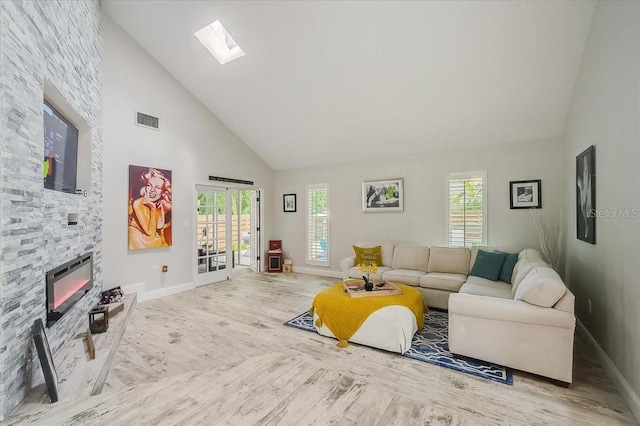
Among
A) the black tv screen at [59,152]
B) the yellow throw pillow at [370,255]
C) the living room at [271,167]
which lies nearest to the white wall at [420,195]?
the living room at [271,167]

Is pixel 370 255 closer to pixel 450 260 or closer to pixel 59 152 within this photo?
pixel 450 260

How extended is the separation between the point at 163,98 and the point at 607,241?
6.18 m

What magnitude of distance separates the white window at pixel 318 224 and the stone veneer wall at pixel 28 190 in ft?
14.0

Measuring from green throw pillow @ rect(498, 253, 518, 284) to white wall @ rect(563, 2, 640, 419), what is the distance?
0.73 metres

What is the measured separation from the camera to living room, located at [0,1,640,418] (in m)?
2.01

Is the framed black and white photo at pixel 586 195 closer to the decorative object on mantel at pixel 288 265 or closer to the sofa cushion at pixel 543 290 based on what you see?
the sofa cushion at pixel 543 290

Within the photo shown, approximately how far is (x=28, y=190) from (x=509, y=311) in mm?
3917

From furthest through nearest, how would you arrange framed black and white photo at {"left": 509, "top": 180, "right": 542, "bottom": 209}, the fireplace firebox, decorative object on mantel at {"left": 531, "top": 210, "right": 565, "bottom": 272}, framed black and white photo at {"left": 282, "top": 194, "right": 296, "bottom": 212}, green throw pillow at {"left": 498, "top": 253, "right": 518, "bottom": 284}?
framed black and white photo at {"left": 282, "top": 194, "right": 296, "bottom": 212} → framed black and white photo at {"left": 509, "top": 180, "right": 542, "bottom": 209} → decorative object on mantel at {"left": 531, "top": 210, "right": 565, "bottom": 272} → green throw pillow at {"left": 498, "top": 253, "right": 518, "bottom": 284} → the fireplace firebox

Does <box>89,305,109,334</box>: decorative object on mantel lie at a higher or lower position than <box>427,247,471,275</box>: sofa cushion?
lower

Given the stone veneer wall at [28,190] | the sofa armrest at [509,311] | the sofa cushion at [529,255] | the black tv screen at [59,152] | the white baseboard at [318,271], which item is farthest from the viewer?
the white baseboard at [318,271]

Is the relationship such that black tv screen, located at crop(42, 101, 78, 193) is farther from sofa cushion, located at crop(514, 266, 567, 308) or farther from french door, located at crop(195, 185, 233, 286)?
sofa cushion, located at crop(514, 266, 567, 308)

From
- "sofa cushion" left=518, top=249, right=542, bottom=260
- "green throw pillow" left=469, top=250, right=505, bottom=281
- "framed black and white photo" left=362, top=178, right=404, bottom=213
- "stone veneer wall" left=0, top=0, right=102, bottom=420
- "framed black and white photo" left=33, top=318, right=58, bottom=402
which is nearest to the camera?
"stone veneer wall" left=0, top=0, right=102, bottom=420

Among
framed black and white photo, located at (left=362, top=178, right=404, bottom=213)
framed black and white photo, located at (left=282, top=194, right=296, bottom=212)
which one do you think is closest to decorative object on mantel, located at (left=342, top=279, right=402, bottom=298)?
framed black and white photo, located at (left=362, top=178, right=404, bottom=213)

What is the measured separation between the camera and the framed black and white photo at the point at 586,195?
279 centimetres
